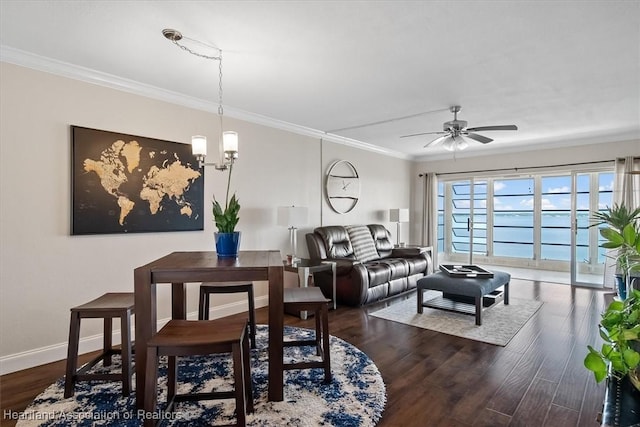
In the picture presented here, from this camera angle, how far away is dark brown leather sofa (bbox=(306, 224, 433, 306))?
4383 millimetres

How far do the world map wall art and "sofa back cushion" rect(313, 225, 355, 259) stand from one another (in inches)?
72.3

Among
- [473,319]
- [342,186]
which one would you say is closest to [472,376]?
[473,319]

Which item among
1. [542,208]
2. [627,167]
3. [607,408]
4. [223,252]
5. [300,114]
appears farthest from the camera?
[542,208]

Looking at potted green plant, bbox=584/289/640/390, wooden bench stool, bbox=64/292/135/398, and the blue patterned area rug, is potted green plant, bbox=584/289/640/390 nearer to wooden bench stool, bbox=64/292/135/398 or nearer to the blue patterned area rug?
the blue patterned area rug

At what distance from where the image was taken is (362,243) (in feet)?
18.1

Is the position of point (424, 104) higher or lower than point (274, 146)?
higher

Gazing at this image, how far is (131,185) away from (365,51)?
2.48 m

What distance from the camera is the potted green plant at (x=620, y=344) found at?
88 cm

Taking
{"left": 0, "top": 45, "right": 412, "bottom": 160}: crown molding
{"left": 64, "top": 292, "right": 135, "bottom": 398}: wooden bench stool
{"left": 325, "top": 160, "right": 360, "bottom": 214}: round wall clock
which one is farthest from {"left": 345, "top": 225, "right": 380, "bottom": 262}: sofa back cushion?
{"left": 64, "top": 292, "right": 135, "bottom": 398}: wooden bench stool

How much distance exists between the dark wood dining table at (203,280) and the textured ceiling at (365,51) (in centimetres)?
158

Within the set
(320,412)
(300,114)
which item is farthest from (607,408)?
(300,114)

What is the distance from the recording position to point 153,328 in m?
1.96

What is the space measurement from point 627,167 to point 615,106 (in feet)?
6.28

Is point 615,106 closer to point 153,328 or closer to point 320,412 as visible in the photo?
point 320,412
